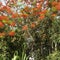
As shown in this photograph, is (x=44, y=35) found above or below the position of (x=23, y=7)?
below

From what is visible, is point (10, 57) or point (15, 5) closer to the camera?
point (15, 5)

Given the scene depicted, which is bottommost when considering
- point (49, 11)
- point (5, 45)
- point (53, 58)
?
point (53, 58)

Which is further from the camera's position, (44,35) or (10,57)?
(10,57)

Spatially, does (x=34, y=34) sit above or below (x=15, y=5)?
below

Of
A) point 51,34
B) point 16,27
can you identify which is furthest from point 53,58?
point 16,27

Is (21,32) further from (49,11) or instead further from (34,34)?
(49,11)

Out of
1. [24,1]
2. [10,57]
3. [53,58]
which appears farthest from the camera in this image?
[10,57]

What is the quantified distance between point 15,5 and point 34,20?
0.97 metres

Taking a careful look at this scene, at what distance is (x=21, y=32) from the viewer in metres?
11.0

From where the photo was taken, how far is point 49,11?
994cm

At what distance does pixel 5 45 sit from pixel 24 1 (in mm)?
1965

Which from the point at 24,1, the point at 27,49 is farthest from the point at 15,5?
the point at 27,49

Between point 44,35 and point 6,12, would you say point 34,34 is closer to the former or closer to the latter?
point 44,35

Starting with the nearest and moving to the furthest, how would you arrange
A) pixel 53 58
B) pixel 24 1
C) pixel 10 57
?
pixel 53 58
pixel 24 1
pixel 10 57
